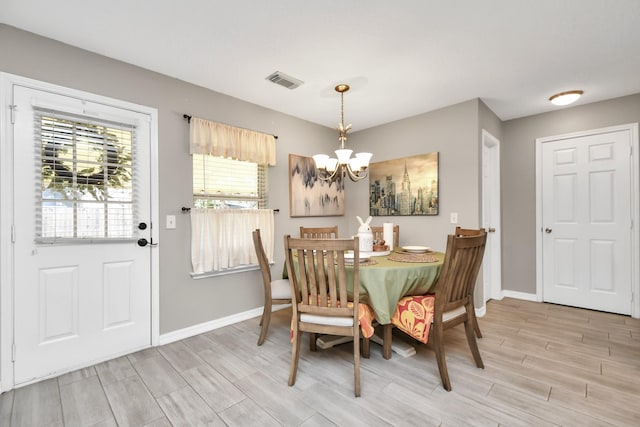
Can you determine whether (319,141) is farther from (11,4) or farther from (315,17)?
(11,4)

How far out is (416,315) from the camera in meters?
2.05

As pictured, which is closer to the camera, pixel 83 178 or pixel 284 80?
pixel 83 178

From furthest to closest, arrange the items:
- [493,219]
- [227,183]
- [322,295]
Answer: [493,219]
[227,183]
[322,295]

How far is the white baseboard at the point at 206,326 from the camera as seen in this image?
104 inches

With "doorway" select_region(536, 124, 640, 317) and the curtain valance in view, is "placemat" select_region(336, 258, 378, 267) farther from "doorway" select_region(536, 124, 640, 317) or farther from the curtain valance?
"doorway" select_region(536, 124, 640, 317)

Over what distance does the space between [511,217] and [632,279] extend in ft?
4.32

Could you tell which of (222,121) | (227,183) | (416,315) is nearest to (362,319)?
(416,315)

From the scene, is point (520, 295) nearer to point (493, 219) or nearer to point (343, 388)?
point (493, 219)

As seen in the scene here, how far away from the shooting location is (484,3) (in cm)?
179

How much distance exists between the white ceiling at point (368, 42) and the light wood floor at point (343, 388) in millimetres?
2396

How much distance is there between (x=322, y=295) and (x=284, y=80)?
2.01 metres

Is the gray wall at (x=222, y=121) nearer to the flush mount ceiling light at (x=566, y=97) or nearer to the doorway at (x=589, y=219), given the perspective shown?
the flush mount ceiling light at (x=566, y=97)

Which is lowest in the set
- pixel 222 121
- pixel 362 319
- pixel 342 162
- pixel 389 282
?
pixel 362 319

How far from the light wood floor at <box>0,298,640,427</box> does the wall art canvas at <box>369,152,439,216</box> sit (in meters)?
1.61
